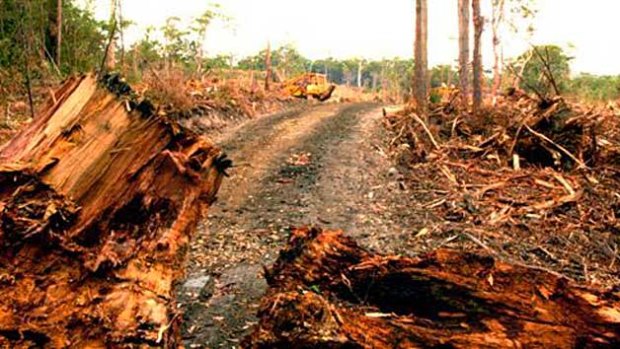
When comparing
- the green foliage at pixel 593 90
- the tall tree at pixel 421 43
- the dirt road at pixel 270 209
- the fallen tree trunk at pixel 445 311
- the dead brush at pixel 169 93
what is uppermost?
the tall tree at pixel 421 43

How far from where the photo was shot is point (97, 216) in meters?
2.75

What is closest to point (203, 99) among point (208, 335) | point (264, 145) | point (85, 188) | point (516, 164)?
point (264, 145)

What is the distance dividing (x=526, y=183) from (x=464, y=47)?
429 inches

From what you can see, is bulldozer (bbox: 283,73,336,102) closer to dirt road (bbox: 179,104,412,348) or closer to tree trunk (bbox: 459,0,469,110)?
tree trunk (bbox: 459,0,469,110)

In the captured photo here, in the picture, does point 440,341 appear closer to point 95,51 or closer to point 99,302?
point 99,302

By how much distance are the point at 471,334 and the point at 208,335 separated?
2.20m

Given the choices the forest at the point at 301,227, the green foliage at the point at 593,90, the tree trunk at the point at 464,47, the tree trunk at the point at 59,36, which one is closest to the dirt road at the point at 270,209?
the forest at the point at 301,227

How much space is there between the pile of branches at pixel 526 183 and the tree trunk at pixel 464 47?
528cm

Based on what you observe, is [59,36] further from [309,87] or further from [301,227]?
[301,227]

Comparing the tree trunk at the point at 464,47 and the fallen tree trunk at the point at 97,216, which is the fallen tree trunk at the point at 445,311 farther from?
the tree trunk at the point at 464,47

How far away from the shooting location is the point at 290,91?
1002 inches

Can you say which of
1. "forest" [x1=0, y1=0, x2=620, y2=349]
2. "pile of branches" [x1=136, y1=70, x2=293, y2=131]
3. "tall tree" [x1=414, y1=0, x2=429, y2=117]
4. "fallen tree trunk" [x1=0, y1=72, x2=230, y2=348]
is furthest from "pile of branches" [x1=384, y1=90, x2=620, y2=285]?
"pile of branches" [x1=136, y1=70, x2=293, y2=131]

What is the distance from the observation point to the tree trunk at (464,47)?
684 inches

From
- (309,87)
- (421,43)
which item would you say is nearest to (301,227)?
(421,43)
